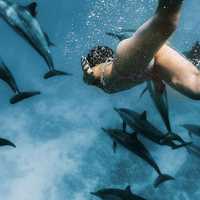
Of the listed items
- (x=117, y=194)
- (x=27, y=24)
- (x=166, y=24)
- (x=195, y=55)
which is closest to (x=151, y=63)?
(x=166, y=24)

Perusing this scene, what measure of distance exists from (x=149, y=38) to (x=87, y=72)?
4.46 ft

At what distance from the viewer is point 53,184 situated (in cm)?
3303

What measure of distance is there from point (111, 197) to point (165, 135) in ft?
10.9

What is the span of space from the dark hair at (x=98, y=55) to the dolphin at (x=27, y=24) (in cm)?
118

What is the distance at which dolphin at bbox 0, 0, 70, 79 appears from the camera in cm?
588

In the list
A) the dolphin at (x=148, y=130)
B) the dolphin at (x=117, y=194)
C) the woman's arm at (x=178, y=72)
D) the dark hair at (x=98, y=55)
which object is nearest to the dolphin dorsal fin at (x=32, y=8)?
the dark hair at (x=98, y=55)

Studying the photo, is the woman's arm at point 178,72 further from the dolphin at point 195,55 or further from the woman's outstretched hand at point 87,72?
the dolphin at point 195,55

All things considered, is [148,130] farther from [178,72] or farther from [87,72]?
[178,72]

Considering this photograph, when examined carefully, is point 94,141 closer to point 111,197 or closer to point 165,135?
point 111,197

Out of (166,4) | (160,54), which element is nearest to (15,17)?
(160,54)

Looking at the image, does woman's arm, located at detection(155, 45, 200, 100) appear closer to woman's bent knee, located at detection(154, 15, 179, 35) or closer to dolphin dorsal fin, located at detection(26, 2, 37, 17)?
woman's bent knee, located at detection(154, 15, 179, 35)

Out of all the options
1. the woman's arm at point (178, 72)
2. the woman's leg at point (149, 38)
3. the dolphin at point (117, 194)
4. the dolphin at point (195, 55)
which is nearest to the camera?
the woman's leg at point (149, 38)

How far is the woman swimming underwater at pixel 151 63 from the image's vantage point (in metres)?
3.22

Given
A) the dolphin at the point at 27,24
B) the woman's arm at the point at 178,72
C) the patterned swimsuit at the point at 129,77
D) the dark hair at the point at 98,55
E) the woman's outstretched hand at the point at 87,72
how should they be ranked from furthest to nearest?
the dolphin at the point at 27,24, the dark hair at the point at 98,55, the woman's outstretched hand at the point at 87,72, the patterned swimsuit at the point at 129,77, the woman's arm at the point at 178,72
